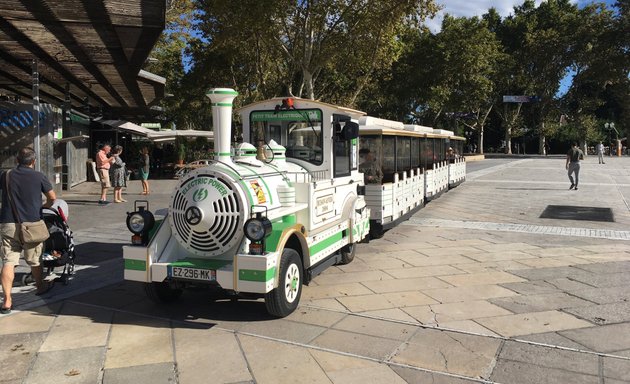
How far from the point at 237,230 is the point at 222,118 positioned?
1121 mm

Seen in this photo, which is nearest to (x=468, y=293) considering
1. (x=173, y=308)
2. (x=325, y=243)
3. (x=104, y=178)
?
(x=325, y=243)

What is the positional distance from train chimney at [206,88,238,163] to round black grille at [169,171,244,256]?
1.08 feet

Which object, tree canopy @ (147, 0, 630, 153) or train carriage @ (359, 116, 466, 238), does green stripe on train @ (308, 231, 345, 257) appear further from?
tree canopy @ (147, 0, 630, 153)

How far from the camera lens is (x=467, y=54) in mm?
34906

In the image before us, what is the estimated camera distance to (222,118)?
16.6ft

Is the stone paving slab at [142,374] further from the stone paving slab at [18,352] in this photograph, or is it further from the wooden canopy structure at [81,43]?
the wooden canopy structure at [81,43]

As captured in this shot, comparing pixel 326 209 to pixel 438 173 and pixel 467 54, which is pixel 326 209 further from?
pixel 467 54

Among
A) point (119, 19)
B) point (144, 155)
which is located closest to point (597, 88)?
point (144, 155)

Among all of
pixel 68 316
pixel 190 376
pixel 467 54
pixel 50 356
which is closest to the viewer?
pixel 190 376

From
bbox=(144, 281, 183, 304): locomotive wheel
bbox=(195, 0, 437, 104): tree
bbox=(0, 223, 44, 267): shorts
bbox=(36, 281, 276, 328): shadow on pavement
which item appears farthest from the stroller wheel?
bbox=(195, 0, 437, 104): tree

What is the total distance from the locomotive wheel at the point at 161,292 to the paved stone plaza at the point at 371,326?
0.12 metres

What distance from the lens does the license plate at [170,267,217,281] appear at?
15.7 ft

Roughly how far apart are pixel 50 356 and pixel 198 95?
29.5 m

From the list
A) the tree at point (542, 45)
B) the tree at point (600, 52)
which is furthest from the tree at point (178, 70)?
the tree at point (600, 52)
